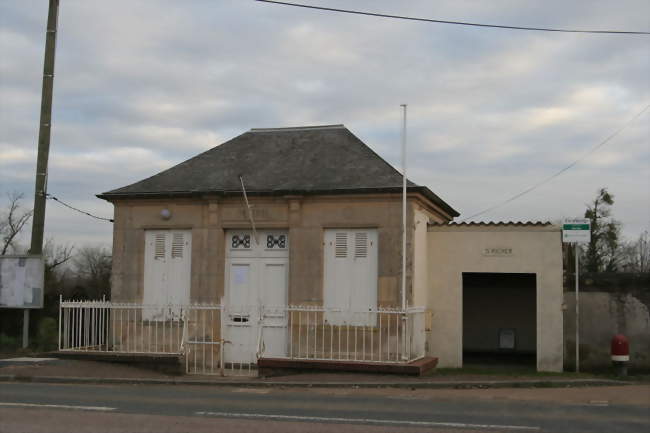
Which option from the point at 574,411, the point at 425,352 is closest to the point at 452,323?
the point at 425,352

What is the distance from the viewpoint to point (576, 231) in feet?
50.3

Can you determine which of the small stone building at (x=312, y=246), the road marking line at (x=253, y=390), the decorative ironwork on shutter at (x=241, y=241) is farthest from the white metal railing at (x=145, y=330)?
the road marking line at (x=253, y=390)

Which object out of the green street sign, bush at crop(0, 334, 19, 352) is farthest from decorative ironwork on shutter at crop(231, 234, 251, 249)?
the green street sign

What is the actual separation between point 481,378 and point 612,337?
3658mm

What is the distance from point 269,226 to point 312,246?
1076mm

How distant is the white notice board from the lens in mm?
17922

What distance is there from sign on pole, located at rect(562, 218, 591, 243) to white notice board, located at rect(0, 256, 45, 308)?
11605 millimetres

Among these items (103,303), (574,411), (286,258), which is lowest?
(574,411)

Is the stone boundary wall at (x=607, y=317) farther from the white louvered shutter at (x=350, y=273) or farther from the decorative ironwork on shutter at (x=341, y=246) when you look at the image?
the decorative ironwork on shutter at (x=341, y=246)

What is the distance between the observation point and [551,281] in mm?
16562

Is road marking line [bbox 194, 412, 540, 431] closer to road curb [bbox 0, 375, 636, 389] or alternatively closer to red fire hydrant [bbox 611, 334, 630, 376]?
road curb [bbox 0, 375, 636, 389]

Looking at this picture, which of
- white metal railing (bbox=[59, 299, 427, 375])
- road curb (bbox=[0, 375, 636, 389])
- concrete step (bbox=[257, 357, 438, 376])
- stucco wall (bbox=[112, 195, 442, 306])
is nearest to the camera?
road curb (bbox=[0, 375, 636, 389])

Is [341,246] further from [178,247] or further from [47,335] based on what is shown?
[47,335]

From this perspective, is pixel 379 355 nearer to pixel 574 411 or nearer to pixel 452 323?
pixel 452 323
